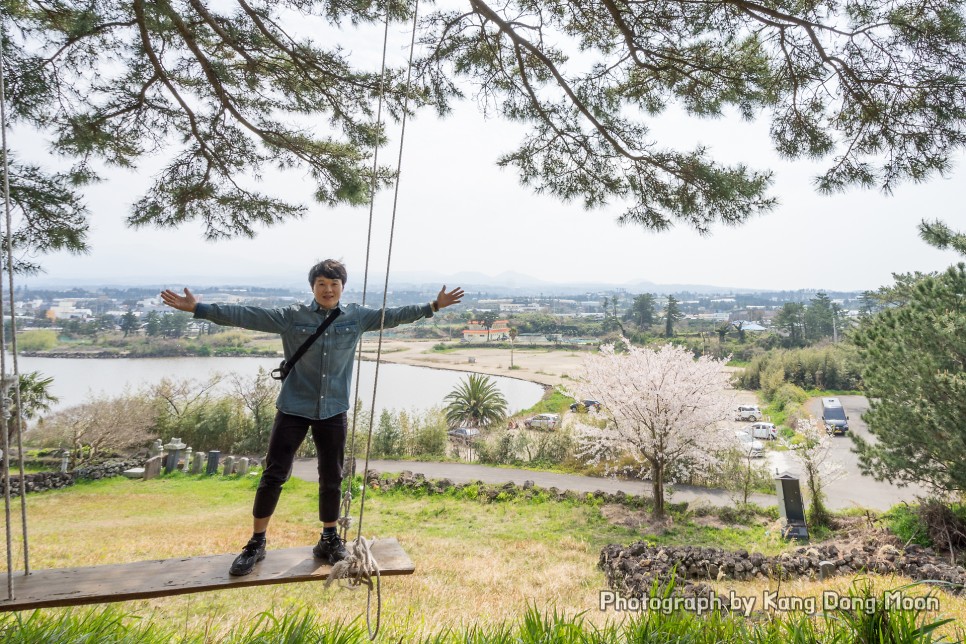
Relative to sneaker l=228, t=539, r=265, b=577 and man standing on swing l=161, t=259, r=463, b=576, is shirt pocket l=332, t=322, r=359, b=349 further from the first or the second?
sneaker l=228, t=539, r=265, b=577

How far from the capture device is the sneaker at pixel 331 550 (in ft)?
5.80

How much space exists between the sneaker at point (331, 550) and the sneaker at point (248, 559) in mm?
195

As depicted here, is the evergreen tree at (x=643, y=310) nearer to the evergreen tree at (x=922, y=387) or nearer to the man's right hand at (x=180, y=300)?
the evergreen tree at (x=922, y=387)

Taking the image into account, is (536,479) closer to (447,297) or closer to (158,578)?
(447,297)

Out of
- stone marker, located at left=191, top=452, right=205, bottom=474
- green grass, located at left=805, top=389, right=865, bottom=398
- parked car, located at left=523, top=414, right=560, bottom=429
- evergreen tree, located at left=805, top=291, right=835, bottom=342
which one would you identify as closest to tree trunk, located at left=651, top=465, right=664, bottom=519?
parked car, located at left=523, top=414, right=560, bottom=429

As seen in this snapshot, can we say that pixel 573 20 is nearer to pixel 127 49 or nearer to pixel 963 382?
pixel 127 49

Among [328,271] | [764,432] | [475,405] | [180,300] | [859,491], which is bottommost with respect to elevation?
[859,491]

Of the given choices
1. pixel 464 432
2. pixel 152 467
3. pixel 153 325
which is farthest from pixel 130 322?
pixel 464 432

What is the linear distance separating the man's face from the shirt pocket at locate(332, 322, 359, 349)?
4.1 inches

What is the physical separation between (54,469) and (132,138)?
1232cm

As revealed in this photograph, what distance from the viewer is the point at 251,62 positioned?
132 inches

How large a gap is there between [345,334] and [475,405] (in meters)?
15.7

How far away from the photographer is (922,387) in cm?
686

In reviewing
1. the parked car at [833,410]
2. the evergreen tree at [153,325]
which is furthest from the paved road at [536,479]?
the parked car at [833,410]
